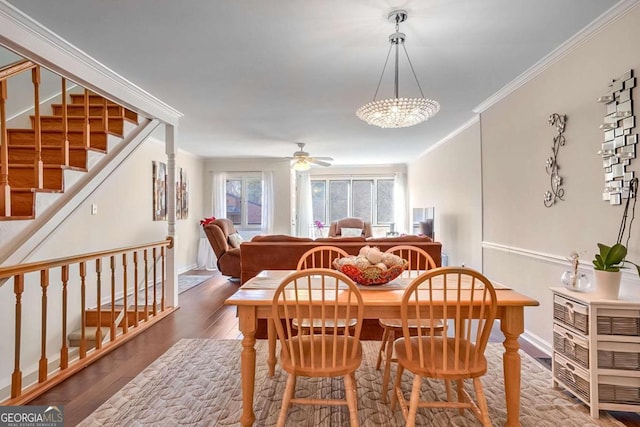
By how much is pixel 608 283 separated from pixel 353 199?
6.93 m

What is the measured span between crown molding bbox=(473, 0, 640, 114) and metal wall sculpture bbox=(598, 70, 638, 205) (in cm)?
41

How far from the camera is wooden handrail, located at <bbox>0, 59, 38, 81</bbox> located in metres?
2.22

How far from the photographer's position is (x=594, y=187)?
2.43 meters

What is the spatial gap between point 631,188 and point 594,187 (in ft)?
1.13

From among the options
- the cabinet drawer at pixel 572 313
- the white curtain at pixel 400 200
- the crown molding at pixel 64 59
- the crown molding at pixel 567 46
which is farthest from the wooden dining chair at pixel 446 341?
the white curtain at pixel 400 200

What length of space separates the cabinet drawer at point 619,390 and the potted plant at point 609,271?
18.8 inches

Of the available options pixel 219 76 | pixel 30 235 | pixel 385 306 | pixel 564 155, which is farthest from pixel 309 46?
pixel 30 235

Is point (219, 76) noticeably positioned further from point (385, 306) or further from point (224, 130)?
point (385, 306)

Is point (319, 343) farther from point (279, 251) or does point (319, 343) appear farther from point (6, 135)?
point (6, 135)

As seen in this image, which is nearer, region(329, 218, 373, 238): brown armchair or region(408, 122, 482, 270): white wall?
region(408, 122, 482, 270): white wall

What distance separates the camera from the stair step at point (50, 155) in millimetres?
2889

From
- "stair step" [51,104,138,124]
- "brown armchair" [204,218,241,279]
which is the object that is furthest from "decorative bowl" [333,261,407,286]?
"brown armchair" [204,218,241,279]

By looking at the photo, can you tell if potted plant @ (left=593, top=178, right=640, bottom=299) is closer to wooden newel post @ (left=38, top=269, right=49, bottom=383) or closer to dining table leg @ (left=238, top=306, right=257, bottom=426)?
dining table leg @ (left=238, top=306, right=257, bottom=426)

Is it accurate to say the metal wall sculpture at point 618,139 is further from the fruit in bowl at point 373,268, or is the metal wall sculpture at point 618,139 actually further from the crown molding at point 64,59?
the crown molding at point 64,59
